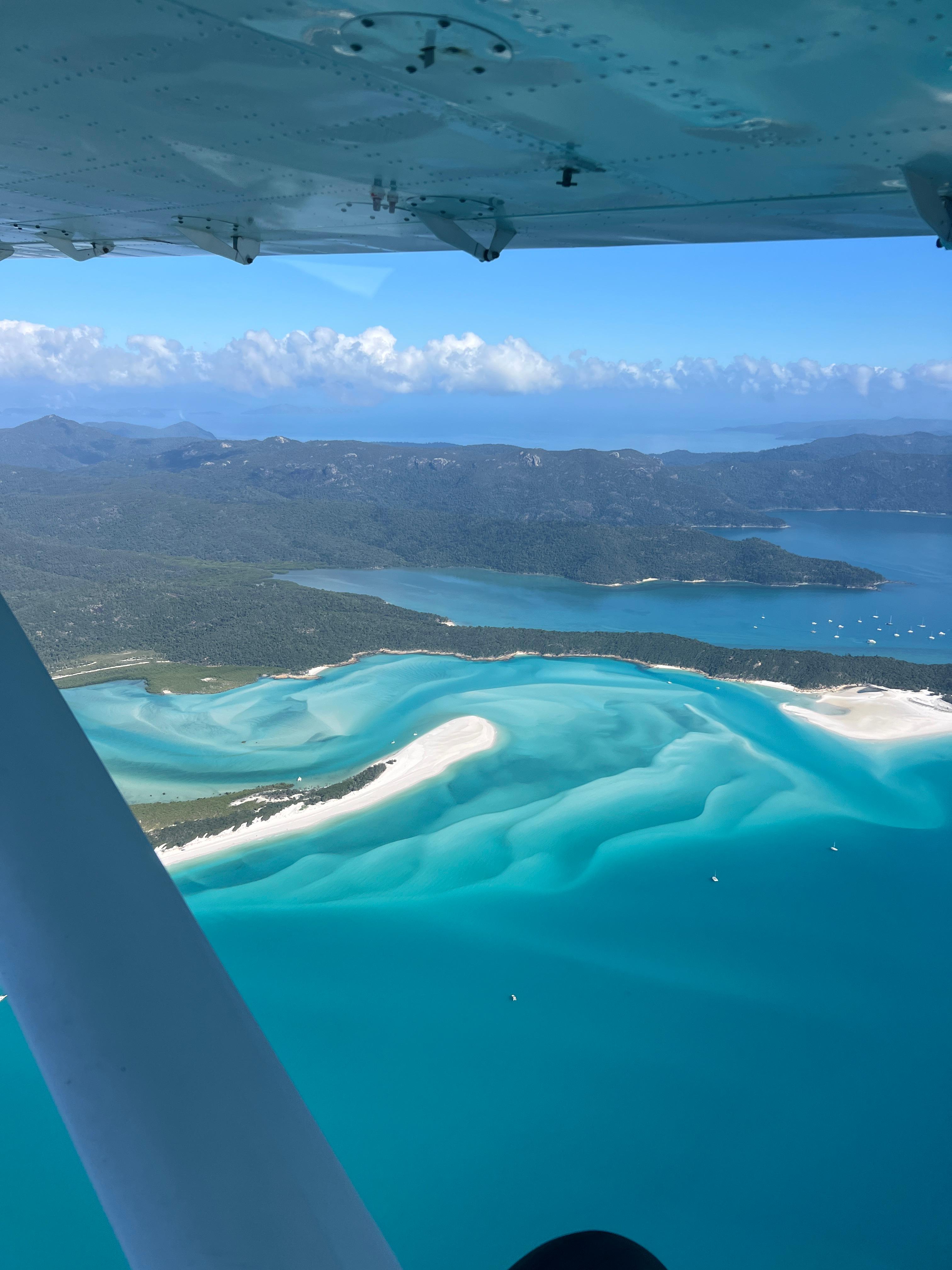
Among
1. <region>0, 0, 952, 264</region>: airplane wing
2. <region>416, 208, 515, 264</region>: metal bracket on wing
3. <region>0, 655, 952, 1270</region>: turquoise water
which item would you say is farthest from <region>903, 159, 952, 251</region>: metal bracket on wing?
<region>0, 655, 952, 1270</region>: turquoise water

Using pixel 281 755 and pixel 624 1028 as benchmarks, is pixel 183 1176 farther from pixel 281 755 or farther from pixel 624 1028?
pixel 281 755

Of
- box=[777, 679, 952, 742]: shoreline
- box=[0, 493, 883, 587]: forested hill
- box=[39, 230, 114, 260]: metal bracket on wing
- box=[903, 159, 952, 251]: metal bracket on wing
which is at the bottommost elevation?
box=[0, 493, 883, 587]: forested hill

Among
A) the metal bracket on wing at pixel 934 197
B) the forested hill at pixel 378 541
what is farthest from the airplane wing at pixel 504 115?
the forested hill at pixel 378 541

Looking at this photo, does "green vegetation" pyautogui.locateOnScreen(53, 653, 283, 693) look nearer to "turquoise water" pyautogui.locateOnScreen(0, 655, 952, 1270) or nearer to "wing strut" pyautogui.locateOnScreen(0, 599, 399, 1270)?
"turquoise water" pyautogui.locateOnScreen(0, 655, 952, 1270)

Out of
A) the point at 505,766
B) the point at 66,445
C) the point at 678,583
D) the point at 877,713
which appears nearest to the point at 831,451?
the point at 678,583

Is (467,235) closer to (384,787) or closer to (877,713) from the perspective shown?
(384,787)

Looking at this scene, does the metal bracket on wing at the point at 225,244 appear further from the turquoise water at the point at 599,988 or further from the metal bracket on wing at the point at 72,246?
the turquoise water at the point at 599,988

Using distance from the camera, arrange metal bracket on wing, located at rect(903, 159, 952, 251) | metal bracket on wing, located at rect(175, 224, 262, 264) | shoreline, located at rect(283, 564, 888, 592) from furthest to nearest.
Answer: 1. shoreline, located at rect(283, 564, 888, 592)
2. metal bracket on wing, located at rect(175, 224, 262, 264)
3. metal bracket on wing, located at rect(903, 159, 952, 251)
